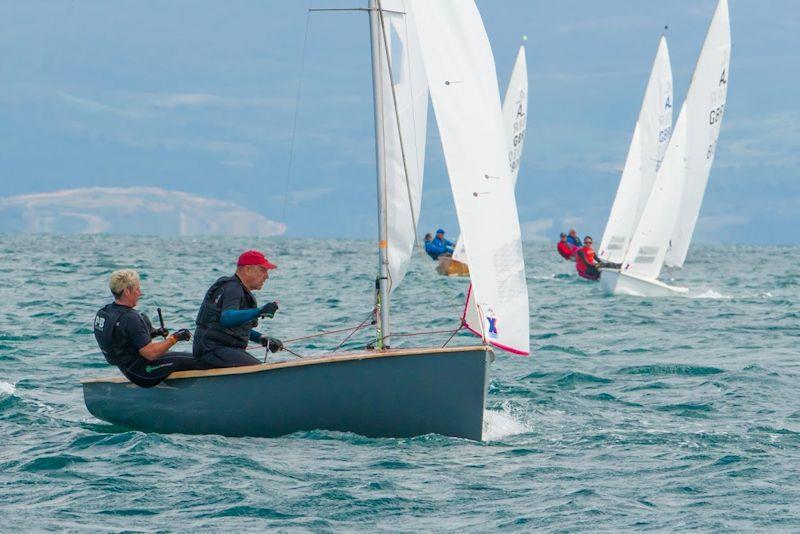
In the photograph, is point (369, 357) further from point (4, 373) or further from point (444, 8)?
point (4, 373)

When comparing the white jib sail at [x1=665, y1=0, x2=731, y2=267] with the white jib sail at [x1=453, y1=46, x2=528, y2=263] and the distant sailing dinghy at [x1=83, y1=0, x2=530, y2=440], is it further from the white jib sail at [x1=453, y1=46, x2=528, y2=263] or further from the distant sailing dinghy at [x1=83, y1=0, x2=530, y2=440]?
the distant sailing dinghy at [x1=83, y1=0, x2=530, y2=440]

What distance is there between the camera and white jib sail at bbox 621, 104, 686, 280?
2848cm

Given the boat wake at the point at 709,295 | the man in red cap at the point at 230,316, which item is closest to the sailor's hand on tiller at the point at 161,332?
the man in red cap at the point at 230,316

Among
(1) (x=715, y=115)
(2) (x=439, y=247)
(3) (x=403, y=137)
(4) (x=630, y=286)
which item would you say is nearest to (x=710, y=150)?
(1) (x=715, y=115)

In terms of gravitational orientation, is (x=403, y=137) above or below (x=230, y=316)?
above

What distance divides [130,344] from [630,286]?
19.9 m

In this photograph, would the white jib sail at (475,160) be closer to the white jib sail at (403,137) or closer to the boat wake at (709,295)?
the white jib sail at (403,137)

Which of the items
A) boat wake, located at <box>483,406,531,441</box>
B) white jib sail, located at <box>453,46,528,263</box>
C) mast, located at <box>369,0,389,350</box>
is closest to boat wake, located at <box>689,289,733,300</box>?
white jib sail, located at <box>453,46,528,263</box>

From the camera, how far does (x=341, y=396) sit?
8852mm

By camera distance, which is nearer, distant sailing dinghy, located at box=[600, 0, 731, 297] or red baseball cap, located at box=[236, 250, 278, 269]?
red baseball cap, located at box=[236, 250, 278, 269]

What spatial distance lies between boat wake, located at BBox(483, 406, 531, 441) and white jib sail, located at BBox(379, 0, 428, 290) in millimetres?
1378

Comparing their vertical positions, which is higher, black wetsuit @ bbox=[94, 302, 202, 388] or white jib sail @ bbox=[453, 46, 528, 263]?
white jib sail @ bbox=[453, 46, 528, 263]

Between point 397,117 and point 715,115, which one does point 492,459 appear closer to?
point 397,117

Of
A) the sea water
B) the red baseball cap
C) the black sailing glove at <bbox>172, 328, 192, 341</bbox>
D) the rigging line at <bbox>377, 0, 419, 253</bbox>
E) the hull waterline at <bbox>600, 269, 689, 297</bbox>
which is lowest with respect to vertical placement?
the sea water
